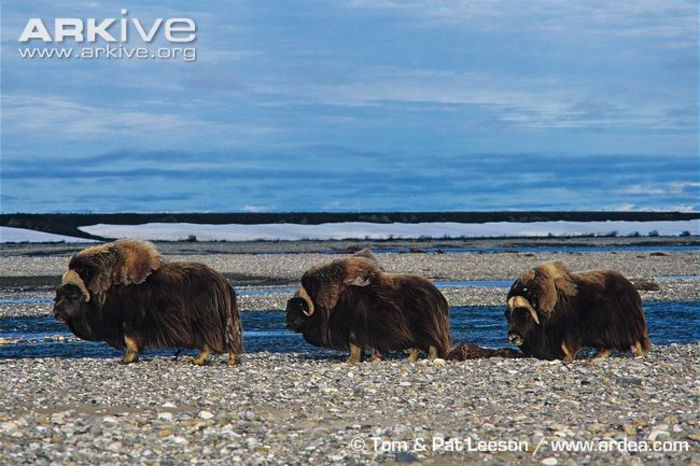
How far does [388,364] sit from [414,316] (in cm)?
93

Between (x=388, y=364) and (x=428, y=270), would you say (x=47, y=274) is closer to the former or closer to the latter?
(x=428, y=270)

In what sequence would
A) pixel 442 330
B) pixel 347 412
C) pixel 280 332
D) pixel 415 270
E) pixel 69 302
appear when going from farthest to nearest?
pixel 415 270, pixel 280 332, pixel 69 302, pixel 442 330, pixel 347 412

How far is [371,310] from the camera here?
12.8 metres

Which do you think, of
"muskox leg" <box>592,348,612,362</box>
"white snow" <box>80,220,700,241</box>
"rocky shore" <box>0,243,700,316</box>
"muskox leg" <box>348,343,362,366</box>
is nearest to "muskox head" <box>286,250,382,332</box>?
"muskox leg" <box>348,343,362,366</box>

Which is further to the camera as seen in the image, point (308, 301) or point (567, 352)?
point (308, 301)

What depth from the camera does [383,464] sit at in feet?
23.7

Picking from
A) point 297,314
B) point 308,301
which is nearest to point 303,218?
point 297,314

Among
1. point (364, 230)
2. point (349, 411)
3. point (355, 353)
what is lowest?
point (349, 411)

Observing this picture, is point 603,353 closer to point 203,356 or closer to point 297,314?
point 297,314

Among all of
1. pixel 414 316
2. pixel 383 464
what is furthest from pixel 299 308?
pixel 383 464

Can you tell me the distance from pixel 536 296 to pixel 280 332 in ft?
18.5

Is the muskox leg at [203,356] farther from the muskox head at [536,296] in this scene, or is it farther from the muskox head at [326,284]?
the muskox head at [536,296]

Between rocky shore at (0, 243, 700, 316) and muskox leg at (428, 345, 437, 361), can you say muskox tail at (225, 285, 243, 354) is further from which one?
rocky shore at (0, 243, 700, 316)

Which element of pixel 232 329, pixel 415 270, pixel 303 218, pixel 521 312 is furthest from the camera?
pixel 303 218
